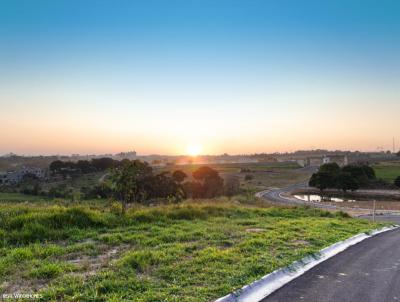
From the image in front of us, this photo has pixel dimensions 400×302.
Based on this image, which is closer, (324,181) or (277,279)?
(277,279)

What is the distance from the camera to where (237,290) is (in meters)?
5.99

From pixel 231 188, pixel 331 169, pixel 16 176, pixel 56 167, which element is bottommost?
pixel 231 188

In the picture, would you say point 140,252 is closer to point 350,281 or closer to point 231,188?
point 350,281

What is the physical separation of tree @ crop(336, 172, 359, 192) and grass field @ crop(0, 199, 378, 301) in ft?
211

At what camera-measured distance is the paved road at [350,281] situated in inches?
239

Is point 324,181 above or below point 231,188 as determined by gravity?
above

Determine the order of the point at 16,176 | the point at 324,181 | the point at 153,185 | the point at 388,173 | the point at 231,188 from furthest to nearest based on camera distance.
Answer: the point at 16,176, the point at 388,173, the point at 324,181, the point at 231,188, the point at 153,185

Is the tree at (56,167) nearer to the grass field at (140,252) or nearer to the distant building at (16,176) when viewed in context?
the distant building at (16,176)

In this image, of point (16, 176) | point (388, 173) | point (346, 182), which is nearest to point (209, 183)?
point (346, 182)

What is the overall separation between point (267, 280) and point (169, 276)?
1691 mm

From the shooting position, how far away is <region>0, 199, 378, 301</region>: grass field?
5859 millimetres

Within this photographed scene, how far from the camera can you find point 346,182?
73.9 meters

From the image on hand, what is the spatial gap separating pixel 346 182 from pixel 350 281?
235 feet

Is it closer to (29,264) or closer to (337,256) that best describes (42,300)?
(29,264)
